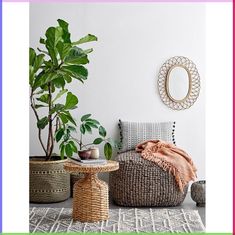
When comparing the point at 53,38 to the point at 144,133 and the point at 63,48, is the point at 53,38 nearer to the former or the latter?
the point at 63,48

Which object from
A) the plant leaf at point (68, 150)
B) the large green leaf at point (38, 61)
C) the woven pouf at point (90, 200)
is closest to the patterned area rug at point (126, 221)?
the woven pouf at point (90, 200)

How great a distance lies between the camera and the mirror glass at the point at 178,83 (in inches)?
206

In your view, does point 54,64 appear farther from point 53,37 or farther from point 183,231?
point 183,231

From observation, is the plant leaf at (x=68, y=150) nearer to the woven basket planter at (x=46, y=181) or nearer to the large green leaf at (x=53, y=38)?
the woven basket planter at (x=46, y=181)

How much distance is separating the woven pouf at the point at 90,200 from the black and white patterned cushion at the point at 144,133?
1.32 m

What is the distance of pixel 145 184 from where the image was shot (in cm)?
427

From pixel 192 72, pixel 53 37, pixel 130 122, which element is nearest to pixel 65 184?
pixel 130 122

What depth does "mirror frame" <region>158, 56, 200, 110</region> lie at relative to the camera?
17.2 ft

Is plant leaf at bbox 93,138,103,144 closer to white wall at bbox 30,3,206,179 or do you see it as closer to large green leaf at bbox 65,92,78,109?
white wall at bbox 30,3,206,179

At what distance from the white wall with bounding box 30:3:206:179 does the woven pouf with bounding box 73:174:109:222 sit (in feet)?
5.21

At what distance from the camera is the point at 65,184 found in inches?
183

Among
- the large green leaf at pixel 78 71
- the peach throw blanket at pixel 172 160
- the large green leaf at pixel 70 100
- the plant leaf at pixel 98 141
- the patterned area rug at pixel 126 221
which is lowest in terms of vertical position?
the patterned area rug at pixel 126 221
